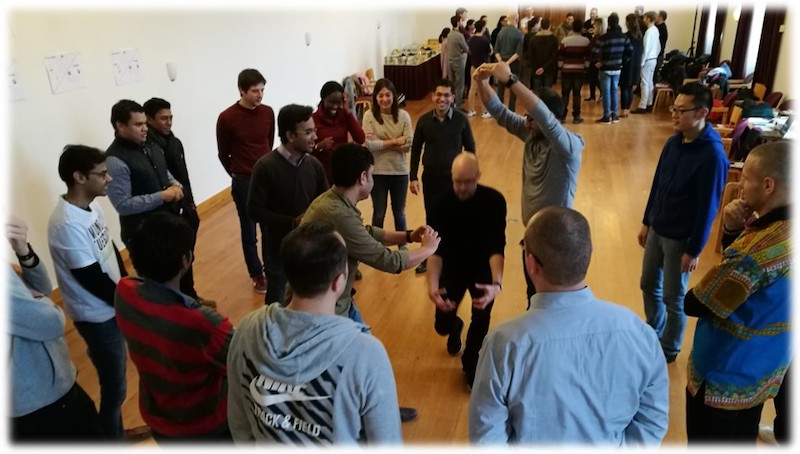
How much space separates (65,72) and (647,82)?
8.70 metres

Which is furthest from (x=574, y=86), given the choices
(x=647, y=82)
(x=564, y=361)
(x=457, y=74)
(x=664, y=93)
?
(x=564, y=361)

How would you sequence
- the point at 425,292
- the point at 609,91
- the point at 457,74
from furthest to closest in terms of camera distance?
the point at 457,74, the point at 609,91, the point at 425,292

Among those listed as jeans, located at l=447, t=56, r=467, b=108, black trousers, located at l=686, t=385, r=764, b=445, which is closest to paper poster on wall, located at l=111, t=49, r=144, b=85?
black trousers, located at l=686, t=385, r=764, b=445

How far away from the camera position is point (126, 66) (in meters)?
4.37

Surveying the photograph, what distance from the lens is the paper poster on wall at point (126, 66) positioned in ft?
14.0

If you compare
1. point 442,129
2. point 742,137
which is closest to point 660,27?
point 742,137

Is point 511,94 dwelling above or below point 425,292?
above

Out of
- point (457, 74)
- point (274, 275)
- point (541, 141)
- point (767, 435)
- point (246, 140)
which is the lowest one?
point (767, 435)

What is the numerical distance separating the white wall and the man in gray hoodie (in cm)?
291

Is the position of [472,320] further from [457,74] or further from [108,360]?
[457,74]

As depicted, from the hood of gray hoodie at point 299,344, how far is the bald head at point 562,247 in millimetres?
493

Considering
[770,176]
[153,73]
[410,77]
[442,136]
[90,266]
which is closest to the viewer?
[770,176]

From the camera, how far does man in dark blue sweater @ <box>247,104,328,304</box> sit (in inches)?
111

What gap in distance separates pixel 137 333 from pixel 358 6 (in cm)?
868
